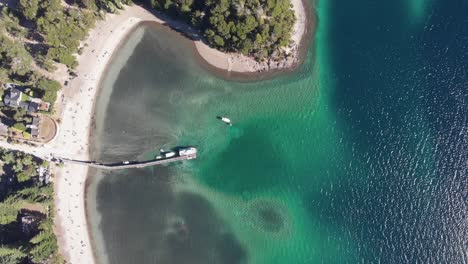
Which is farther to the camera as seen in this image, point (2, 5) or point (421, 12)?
point (421, 12)

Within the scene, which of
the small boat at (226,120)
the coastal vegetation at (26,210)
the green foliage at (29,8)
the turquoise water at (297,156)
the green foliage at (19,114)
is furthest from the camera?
the small boat at (226,120)

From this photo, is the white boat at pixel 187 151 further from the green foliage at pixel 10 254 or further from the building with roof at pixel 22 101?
the green foliage at pixel 10 254

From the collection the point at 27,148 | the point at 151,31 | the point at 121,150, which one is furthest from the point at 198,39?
the point at 27,148

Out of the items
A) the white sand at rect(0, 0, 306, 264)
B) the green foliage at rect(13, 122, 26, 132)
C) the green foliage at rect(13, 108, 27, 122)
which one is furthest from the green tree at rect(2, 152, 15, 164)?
the green foliage at rect(13, 108, 27, 122)

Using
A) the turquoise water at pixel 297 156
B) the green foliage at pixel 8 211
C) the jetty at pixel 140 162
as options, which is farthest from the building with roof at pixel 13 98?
the green foliage at pixel 8 211

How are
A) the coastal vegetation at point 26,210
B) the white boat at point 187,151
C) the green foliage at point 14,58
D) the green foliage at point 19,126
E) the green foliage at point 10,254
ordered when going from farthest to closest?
1. the white boat at point 187,151
2. the green foliage at point 19,126
3. the green foliage at point 14,58
4. the coastal vegetation at point 26,210
5. the green foliage at point 10,254

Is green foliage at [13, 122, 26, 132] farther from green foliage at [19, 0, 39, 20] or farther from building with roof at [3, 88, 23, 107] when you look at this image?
green foliage at [19, 0, 39, 20]

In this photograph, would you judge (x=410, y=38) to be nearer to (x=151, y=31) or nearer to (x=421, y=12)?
(x=421, y=12)

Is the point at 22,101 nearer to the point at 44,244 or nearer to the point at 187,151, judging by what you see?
the point at 44,244
